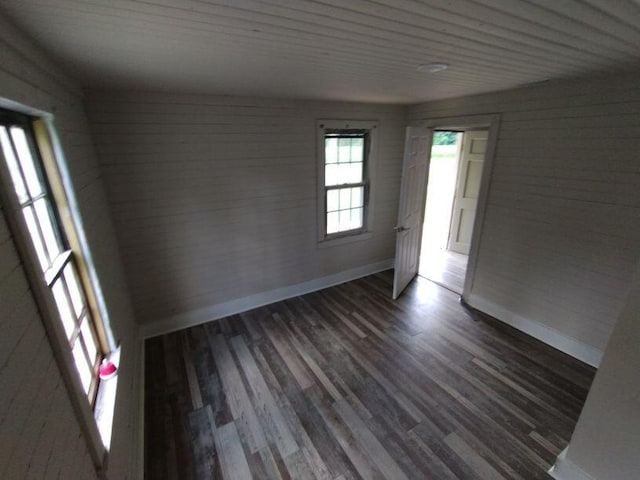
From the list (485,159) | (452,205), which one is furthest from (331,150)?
(452,205)

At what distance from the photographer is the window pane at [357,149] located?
3767 mm

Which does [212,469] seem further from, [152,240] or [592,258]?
[592,258]

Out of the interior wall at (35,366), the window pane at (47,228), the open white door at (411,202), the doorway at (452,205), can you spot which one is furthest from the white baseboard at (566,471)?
the window pane at (47,228)

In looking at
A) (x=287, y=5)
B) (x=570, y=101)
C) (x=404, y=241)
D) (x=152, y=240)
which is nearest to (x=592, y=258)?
(x=570, y=101)

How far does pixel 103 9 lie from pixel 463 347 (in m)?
3.39

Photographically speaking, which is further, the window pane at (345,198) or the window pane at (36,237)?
the window pane at (345,198)

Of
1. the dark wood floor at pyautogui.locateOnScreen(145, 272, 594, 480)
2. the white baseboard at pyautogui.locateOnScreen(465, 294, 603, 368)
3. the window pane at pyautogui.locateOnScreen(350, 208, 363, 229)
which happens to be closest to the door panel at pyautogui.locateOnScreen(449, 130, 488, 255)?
the white baseboard at pyautogui.locateOnScreen(465, 294, 603, 368)

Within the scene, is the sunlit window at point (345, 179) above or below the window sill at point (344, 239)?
above

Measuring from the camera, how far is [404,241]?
3688 mm

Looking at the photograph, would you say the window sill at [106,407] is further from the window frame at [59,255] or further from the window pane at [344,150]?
the window pane at [344,150]

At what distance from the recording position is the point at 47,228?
1.37 meters

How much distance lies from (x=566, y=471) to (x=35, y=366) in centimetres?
267

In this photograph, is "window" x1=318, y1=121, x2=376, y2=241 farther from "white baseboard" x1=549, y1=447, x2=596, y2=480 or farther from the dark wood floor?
"white baseboard" x1=549, y1=447, x2=596, y2=480

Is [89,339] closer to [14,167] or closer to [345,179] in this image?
[14,167]
